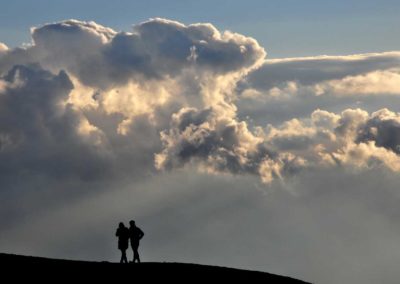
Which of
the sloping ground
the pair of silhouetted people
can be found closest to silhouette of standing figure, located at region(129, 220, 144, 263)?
the pair of silhouetted people

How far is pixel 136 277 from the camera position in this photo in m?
46.4

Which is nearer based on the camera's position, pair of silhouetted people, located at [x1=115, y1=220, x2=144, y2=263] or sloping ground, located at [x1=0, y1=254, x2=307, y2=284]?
sloping ground, located at [x1=0, y1=254, x2=307, y2=284]

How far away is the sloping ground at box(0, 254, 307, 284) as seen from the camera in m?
45.7

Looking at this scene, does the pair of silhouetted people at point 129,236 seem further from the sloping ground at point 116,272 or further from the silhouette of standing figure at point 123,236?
the sloping ground at point 116,272

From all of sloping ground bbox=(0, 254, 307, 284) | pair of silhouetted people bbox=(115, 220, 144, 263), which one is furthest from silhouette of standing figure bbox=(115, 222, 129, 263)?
sloping ground bbox=(0, 254, 307, 284)

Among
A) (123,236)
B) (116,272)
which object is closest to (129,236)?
(123,236)

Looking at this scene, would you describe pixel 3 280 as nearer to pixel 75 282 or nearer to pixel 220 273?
pixel 75 282

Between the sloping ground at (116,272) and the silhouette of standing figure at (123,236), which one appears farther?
the silhouette of standing figure at (123,236)

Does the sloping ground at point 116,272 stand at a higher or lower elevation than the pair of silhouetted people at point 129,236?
lower

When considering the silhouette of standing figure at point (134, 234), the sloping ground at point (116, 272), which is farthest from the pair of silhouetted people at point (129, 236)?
the sloping ground at point (116, 272)

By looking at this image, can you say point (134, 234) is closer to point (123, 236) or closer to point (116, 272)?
point (123, 236)

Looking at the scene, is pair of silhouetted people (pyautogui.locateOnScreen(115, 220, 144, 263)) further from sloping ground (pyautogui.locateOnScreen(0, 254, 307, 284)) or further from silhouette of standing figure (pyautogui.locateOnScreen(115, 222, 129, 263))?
sloping ground (pyautogui.locateOnScreen(0, 254, 307, 284))

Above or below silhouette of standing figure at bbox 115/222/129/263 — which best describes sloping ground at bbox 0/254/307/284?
below

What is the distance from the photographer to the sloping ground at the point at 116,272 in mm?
45719
